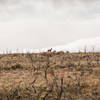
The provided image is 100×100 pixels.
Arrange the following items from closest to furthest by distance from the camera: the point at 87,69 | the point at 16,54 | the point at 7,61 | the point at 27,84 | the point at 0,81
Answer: the point at 27,84 < the point at 0,81 < the point at 87,69 < the point at 7,61 < the point at 16,54

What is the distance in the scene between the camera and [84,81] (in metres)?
8.23

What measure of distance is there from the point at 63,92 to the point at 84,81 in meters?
1.24

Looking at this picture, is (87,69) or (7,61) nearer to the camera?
(87,69)

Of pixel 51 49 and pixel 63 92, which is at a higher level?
pixel 51 49

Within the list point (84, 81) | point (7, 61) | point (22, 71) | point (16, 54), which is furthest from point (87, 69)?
point (16, 54)

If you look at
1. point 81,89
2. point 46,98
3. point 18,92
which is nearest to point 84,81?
point 81,89

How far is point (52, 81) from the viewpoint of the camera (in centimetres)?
830

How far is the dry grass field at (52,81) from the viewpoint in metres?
7.23

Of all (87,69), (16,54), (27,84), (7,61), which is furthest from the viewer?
(16,54)

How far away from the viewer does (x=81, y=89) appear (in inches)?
299

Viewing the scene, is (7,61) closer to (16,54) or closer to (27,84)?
(16,54)

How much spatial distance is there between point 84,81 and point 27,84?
6.54ft

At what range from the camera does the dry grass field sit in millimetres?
7234

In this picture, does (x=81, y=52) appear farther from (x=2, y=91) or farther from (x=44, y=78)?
(x=2, y=91)
